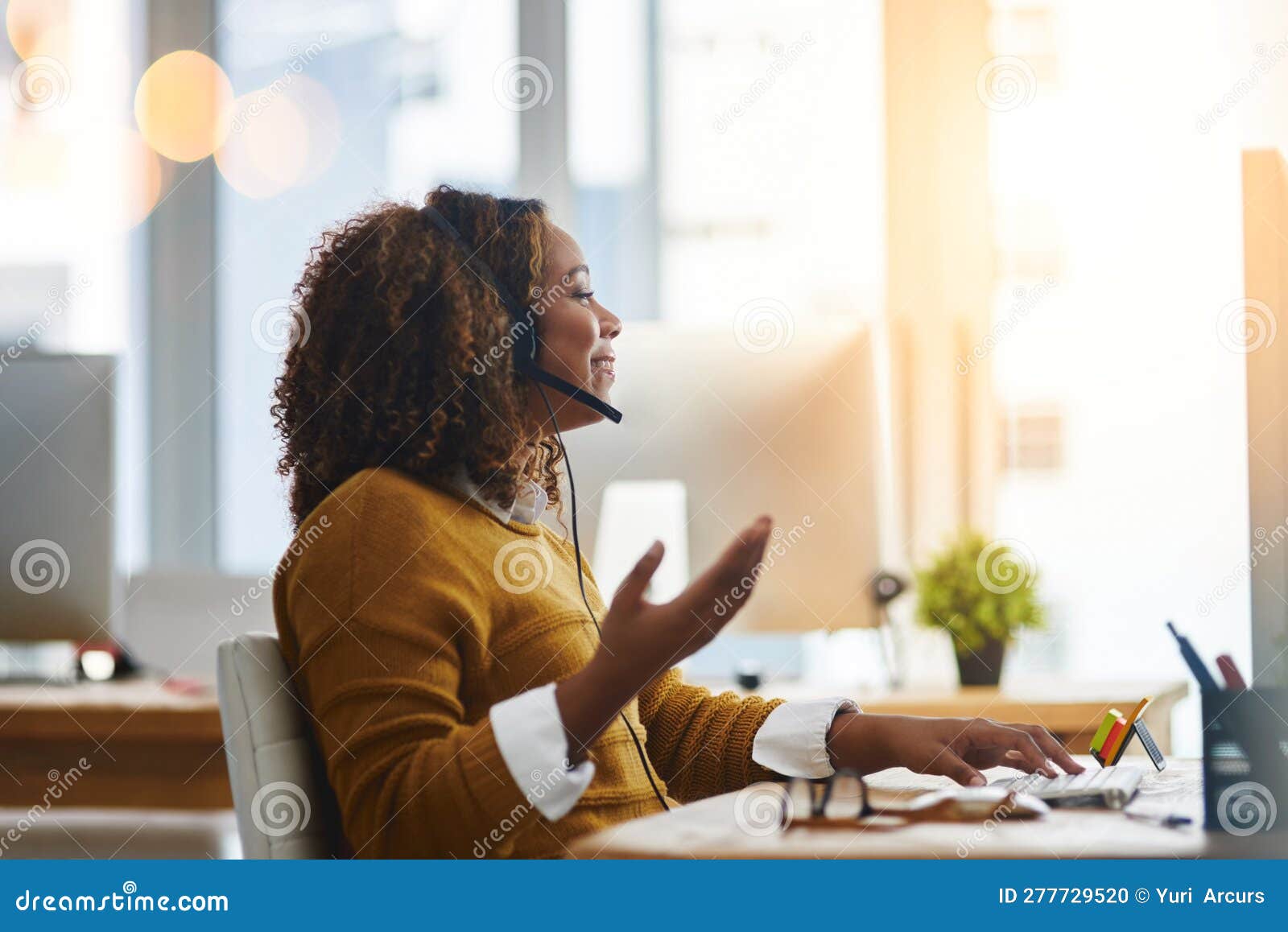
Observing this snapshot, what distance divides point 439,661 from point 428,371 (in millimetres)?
313

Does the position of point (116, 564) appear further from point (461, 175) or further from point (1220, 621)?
point (1220, 621)

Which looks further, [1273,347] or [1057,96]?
[1057,96]

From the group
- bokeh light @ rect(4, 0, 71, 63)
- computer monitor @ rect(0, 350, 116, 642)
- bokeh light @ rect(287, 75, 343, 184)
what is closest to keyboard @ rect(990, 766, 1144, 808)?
computer monitor @ rect(0, 350, 116, 642)

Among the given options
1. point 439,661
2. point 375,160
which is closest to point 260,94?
point 375,160

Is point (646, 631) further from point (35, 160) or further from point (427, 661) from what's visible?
point (35, 160)

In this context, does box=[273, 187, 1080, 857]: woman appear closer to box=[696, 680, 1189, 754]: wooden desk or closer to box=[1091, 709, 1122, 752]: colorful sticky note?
box=[1091, 709, 1122, 752]: colorful sticky note

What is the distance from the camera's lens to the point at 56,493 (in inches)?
78.7

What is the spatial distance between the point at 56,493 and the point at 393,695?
136 centimetres

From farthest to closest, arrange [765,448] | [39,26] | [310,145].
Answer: [39,26]
[310,145]
[765,448]

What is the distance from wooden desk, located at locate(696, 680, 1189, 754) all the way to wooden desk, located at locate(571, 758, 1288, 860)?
89 centimetres

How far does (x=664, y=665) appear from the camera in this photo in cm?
86

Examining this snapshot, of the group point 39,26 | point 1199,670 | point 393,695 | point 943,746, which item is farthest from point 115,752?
point 39,26

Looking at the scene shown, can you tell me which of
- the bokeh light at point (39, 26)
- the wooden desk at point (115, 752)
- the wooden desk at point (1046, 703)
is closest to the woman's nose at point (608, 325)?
the wooden desk at point (1046, 703)

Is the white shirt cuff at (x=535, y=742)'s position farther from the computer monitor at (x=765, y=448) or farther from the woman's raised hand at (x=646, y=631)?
the computer monitor at (x=765, y=448)
